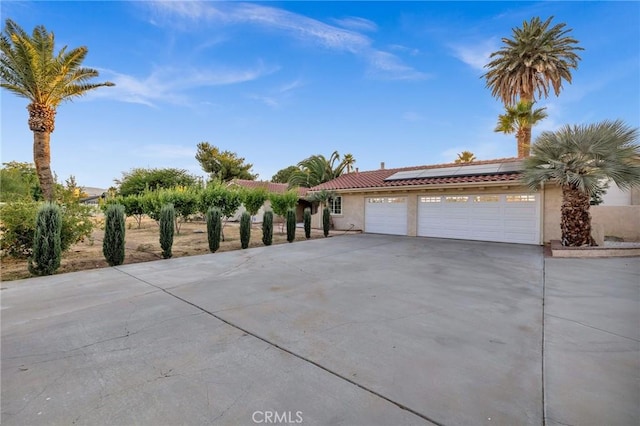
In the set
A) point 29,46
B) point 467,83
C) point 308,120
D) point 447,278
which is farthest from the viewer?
point 308,120

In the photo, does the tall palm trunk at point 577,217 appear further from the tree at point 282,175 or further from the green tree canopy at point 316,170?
the tree at point 282,175

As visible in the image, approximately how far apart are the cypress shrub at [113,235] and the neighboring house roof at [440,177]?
442 inches

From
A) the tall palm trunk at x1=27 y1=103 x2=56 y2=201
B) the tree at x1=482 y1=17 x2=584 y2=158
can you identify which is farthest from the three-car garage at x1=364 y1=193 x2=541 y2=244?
the tall palm trunk at x1=27 y1=103 x2=56 y2=201

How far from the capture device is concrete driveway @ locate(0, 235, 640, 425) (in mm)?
2223

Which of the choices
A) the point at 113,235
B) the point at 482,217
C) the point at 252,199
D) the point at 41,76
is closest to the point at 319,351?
the point at 113,235

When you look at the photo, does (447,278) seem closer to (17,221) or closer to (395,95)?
(17,221)

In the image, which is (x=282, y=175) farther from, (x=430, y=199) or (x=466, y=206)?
(x=466, y=206)

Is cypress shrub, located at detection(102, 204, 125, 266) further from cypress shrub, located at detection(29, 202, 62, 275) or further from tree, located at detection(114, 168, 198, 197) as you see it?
tree, located at detection(114, 168, 198, 197)

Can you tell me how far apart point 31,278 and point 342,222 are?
44.7 feet

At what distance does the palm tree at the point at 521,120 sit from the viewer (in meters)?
17.0

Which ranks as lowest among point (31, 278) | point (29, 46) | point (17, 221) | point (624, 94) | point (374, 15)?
point (31, 278)

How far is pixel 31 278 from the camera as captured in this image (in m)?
6.62

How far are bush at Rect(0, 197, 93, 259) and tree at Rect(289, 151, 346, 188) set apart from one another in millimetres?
20667

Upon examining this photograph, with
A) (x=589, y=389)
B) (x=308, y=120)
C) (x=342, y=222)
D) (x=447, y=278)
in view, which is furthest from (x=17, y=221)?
(x=308, y=120)
